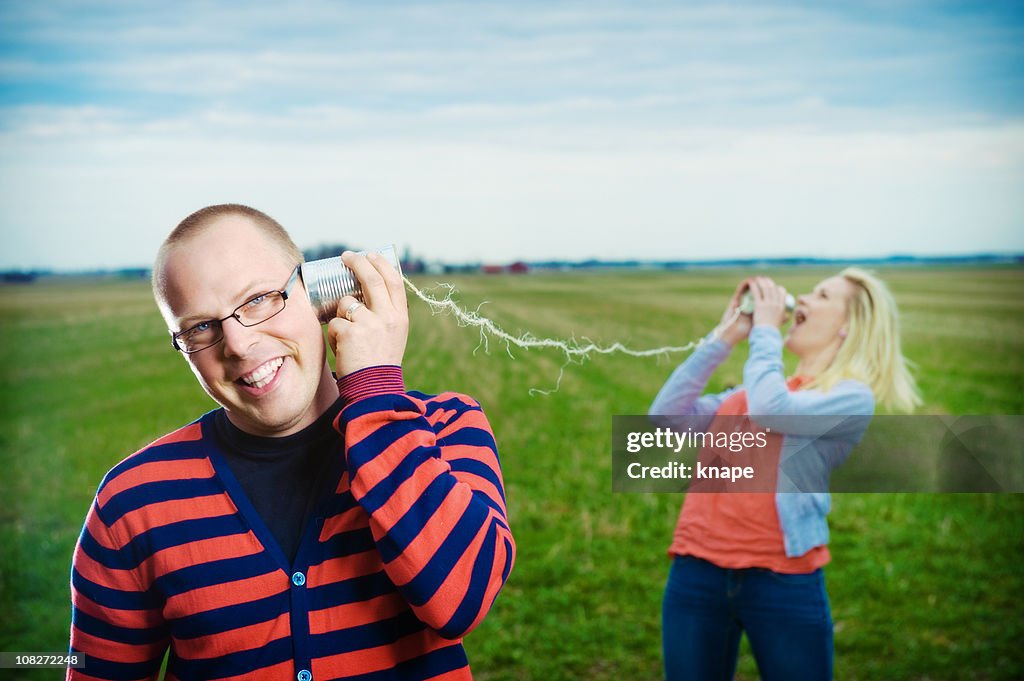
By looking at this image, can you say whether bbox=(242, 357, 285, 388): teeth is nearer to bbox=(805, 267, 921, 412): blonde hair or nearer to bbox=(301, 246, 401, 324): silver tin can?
bbox=(301, 246, 401, 324): silver tin can

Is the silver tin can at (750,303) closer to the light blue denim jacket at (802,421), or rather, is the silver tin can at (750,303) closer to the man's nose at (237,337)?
the light blue denim jacket at (802,421)

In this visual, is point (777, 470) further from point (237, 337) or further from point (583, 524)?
point (583, 524)

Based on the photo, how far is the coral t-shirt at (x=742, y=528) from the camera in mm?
2844

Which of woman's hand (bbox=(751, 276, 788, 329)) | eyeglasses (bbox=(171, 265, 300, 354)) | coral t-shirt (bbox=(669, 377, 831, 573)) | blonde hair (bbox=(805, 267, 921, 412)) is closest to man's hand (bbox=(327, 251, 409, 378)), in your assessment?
eyeglasses (bbox=(171, 265, 300, 354))

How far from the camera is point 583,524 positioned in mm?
8031

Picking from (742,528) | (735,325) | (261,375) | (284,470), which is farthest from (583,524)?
(261,375)

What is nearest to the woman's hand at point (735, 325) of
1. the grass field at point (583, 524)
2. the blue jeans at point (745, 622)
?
the blue jeans at point (745, 622)

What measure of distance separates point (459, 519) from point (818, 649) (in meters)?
1.96

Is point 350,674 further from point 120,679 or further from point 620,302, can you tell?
point 620,302

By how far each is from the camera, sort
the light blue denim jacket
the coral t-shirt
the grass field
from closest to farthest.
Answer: the coral t-shirt
the light blue denim jacket
the grass field

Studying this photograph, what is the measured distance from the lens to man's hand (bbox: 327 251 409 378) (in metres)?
1.28

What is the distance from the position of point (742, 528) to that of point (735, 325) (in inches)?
30.8

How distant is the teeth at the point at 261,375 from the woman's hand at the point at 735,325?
2.18 metres

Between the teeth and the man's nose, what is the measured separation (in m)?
0.04
